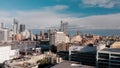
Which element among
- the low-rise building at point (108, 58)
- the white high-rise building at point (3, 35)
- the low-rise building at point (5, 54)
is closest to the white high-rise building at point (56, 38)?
the low-rise building at point (5, 54)

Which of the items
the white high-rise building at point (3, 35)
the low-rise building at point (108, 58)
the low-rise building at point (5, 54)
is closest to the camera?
the low-rise building at point (108, 58)

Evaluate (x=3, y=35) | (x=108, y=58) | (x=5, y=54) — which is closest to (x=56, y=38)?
(x=5, y=54)

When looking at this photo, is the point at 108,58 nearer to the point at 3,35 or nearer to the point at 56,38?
the point at 56,38

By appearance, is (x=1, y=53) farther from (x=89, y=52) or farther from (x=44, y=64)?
(x=89, y=52)

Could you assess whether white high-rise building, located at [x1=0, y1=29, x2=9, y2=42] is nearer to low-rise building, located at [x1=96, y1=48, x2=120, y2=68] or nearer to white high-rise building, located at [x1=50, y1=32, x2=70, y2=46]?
white high-rise building, located at [x1=50, y1=32, x2=70, y2=46]

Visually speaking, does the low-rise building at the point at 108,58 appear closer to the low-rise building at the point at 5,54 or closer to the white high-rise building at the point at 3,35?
the low-rise building at the point at 5,54

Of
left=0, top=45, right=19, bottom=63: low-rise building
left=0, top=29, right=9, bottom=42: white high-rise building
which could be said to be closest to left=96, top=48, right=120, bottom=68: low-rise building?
left=0, top=45, right=19, bottom=63: low-rise building

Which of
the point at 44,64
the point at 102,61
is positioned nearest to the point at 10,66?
the point at 44,64

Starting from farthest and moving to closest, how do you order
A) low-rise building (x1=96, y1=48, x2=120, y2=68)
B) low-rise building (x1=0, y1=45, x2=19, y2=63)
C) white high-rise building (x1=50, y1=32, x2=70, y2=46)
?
1. white high-rise building (x1=50, y1=32, x2=70, y2=46)
2. low-rise building (x1=0, y1=45, x2=19, y2=63)
3. low-rise building (x1=96, y1=48, x2=120, y2=68)

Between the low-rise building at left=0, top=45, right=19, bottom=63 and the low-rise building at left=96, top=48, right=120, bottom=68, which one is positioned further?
the low-rise building at left=0, top=45, right=19, bottom=63

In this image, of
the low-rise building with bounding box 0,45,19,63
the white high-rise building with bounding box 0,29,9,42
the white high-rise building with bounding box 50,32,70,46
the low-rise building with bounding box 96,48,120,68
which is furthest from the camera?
the white high-rise building with bounding box 0,29,9,42

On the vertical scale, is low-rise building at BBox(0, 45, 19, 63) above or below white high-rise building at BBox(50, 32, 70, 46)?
below
